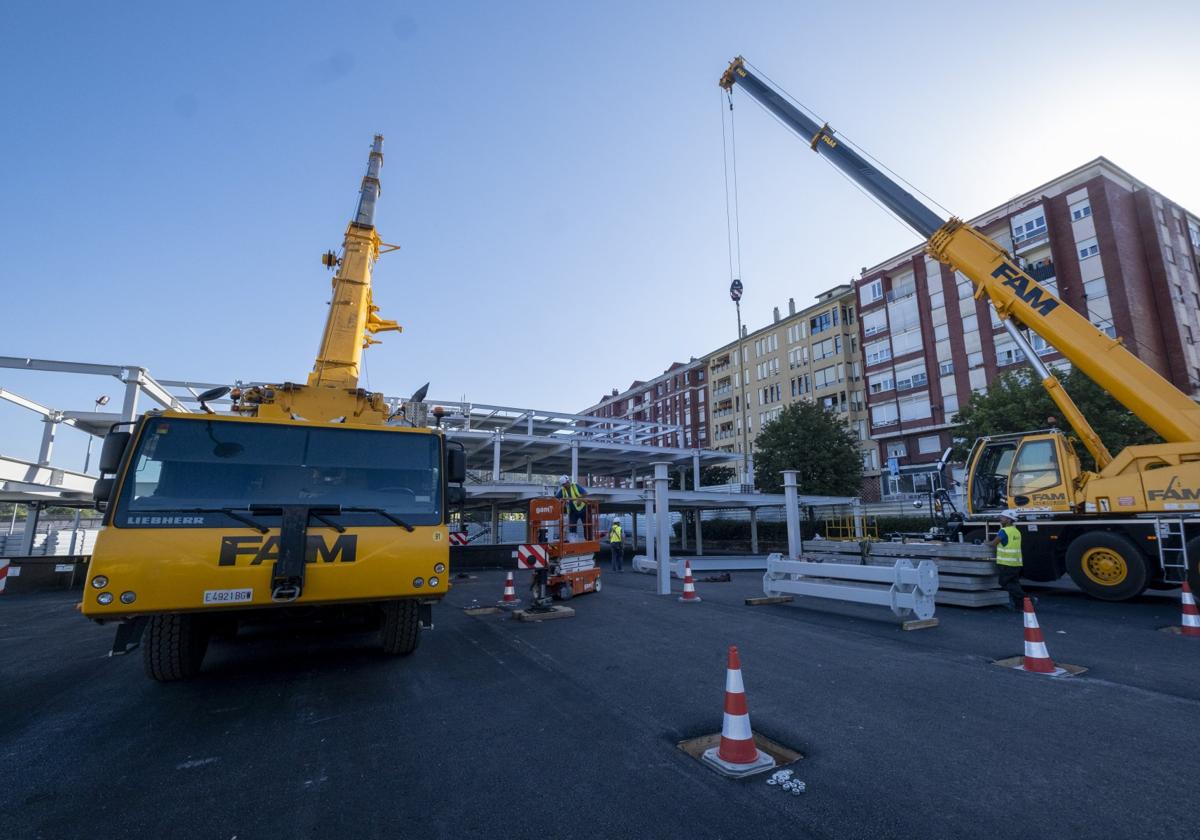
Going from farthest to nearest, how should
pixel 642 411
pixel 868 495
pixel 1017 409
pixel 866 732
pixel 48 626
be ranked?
1. pixel 642 411
2. pixel 868 495
3. pixel 1017 409
4. pixel 48 626
5. pixel 866 732

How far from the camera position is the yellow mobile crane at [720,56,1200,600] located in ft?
30.8

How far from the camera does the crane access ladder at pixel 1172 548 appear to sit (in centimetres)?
902

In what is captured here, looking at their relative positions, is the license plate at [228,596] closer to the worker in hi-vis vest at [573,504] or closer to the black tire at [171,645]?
the black tire at [171,645]

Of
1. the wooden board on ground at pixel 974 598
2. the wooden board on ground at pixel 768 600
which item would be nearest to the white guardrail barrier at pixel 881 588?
the wooden board on ground at pixel 768 600

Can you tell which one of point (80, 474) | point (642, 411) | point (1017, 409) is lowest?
point (80, 474)

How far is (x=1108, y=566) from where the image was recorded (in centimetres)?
995

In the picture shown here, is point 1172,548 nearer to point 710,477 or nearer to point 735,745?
point 735,745

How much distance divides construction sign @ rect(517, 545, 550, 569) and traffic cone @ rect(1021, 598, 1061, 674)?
261 inches

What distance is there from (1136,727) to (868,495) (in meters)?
39.2

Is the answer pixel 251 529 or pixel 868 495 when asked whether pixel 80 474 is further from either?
pixel 868 495

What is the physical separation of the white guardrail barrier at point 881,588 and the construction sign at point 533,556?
4394 millimetres

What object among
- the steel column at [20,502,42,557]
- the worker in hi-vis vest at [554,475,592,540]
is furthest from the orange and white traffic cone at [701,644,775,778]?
the steel column at [20,502,42,557]

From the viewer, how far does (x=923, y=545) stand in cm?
1015

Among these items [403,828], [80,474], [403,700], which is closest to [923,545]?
[403,700]
